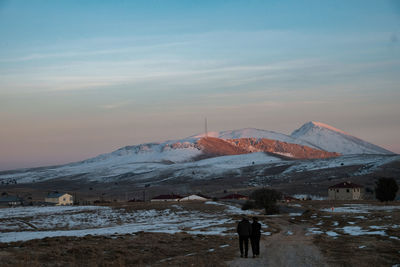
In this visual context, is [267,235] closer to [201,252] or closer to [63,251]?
[201,252]

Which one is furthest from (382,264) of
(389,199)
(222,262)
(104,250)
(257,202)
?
(389,199)

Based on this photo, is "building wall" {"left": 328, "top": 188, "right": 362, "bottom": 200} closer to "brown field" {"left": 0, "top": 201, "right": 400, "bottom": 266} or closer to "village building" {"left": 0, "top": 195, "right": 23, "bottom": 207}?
"village building" {"left": 0, "top": 195, "right": 23, "bottom": 207}

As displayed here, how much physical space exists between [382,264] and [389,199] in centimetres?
7689

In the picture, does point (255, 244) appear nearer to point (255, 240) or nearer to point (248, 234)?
point (255, 240)

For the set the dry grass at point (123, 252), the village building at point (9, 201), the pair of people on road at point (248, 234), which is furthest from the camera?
the village building at point (9, 201)

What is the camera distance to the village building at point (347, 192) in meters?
113

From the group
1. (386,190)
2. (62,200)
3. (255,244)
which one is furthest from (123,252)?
(62,200)

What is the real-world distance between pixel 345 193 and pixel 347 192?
1.67ft

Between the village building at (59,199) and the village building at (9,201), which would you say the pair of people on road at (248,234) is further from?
the village building at (59,199)

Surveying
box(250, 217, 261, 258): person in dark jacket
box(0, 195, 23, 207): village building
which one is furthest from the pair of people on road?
box(0, 195, 23, 207): village building

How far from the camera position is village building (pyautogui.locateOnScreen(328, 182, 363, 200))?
113 m

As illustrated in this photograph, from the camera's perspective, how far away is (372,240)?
28.0m

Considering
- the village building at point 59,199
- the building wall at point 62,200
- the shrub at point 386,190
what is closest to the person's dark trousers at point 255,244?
the shrub at point 386,190

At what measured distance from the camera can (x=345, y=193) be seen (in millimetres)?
114250
